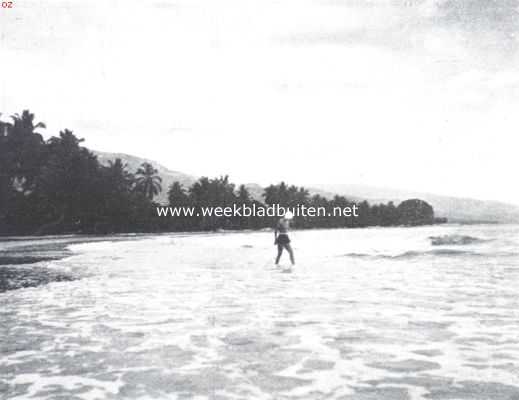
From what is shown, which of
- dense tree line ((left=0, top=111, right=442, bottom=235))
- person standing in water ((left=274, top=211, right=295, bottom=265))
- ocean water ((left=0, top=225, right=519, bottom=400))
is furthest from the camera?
dense tree line ((left=0, top=111, right=442, bottom=235))

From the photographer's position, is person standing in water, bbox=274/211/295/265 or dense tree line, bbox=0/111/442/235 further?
dense tree line, bbox=0/111/442/235

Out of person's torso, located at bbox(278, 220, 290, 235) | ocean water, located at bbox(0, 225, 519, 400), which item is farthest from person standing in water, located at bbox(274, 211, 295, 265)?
ocean water, located at bbox(0, 225, 519, 400)

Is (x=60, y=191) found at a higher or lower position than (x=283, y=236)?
higher

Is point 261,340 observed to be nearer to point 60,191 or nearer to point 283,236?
point 283,236

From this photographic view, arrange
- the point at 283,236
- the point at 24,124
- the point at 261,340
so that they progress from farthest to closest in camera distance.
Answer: the point at 24,124 < the point at 283,236 < the point at 261,340

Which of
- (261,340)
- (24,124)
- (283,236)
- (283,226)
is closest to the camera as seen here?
(261,340)

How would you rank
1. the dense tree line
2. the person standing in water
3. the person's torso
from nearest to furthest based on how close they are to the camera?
1. the person standing in water
2. the person's torso
3. the dense tree line

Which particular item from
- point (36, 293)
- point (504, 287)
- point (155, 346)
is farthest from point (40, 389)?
point (504, 287)

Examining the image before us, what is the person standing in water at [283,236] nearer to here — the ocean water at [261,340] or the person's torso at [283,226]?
the person's torso at [283,226]

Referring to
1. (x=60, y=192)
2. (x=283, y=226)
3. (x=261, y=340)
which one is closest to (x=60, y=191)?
(x=60, y=192)

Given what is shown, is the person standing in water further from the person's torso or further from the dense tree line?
the dense tree line

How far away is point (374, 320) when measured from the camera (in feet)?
24.7

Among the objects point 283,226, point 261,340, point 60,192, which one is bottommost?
point 261,340

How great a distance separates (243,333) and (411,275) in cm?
838
